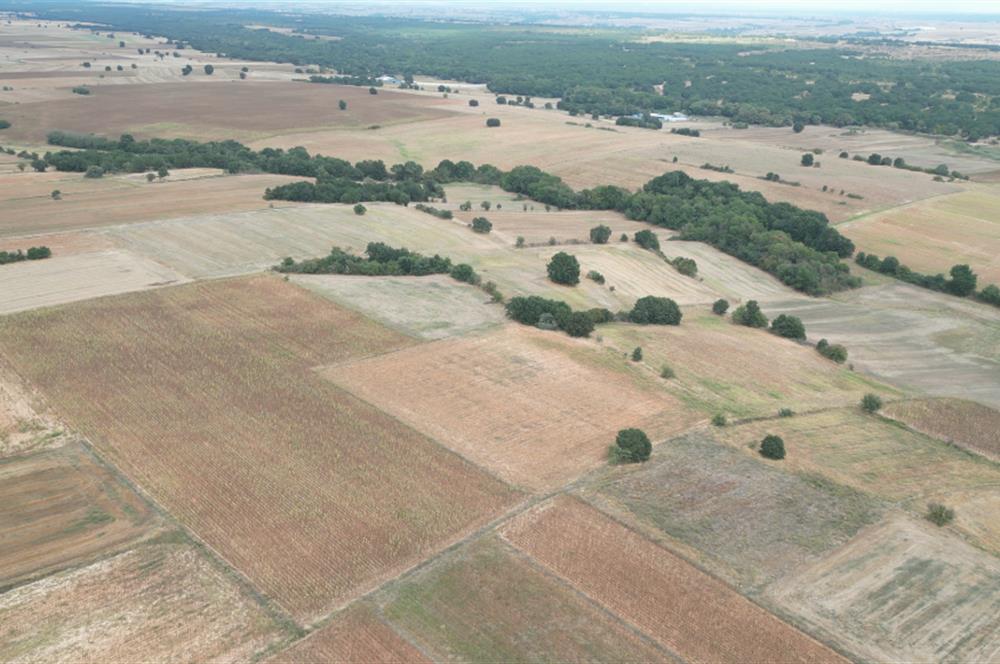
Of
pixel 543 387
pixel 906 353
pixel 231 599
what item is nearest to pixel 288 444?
pixel 231 599

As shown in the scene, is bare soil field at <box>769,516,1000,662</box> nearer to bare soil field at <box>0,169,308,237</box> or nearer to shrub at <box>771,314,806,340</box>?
shrub at <box>771,314,806,340</box>

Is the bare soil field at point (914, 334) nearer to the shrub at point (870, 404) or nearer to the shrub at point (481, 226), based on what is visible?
the shrub at point (870, 404)

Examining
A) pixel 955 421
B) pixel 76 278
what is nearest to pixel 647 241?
pixel 955 421

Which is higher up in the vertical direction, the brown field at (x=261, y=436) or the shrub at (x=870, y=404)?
the brown field at (x=261, y=436)

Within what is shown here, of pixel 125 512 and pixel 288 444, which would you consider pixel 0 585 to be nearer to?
pixel 125 512

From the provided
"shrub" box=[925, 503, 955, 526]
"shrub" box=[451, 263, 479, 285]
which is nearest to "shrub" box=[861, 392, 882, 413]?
"shrub" box=[925, 503, 955, 526]

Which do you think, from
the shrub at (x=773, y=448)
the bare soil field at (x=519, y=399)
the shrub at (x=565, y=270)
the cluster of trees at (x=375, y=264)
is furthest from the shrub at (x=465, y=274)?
the shrub at (x=773, y=448)
